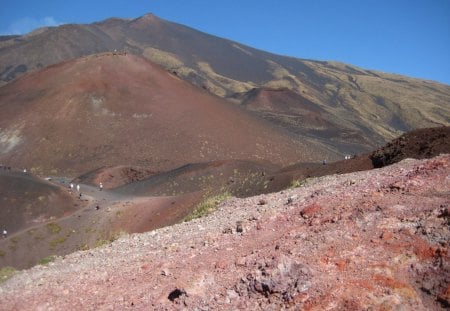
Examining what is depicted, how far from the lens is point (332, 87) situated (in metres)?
147

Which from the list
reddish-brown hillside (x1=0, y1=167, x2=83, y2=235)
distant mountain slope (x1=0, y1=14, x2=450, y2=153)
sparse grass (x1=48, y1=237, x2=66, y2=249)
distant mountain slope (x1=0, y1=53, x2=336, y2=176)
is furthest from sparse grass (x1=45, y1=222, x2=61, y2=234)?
distant mountain slope (x1=0, y1=14, x2=450, y2=153)

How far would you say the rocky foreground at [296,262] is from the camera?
512cm

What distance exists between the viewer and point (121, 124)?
5469 cm

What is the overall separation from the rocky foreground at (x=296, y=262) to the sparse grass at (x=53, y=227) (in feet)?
50.0

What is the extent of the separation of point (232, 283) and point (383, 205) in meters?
2.09

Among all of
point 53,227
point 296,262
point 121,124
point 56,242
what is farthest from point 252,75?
point 296,262

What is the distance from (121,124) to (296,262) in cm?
5071

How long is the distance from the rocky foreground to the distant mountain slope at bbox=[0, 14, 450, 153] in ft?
230

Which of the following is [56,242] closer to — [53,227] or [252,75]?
[53,227]

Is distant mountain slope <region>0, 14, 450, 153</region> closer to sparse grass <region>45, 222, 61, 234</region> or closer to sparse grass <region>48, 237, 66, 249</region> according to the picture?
sparse grass <region>45, 222, 61, 234</region>

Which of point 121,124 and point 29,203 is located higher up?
point 121,124

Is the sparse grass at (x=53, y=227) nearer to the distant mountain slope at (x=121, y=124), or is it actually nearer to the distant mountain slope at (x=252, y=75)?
the distant mountain slope at (x=121, y=124)

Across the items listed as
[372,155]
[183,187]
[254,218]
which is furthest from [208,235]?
[183,187]

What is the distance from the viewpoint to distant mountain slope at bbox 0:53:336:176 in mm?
49094
